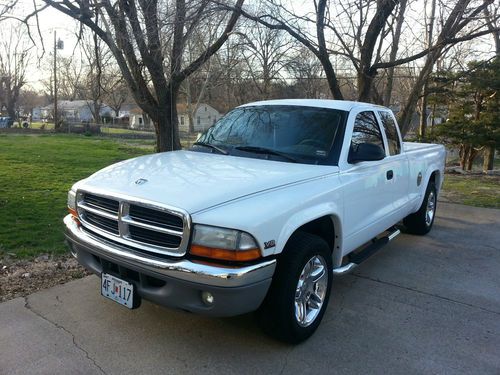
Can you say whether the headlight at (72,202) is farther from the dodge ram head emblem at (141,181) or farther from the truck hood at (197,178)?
the dodge ram head emblem at (141,181)

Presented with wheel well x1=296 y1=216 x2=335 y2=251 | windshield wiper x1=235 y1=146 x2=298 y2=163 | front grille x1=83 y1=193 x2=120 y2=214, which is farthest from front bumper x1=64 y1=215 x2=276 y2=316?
windshield wiper x1=235 y1=146 x2=298 y2=163

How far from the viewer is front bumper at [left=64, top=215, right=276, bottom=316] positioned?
107 inches

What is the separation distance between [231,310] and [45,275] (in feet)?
8.59

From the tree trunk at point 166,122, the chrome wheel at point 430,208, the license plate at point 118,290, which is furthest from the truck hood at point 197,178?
the tree trunk at point 166,122

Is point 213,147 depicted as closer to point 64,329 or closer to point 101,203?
point 101,203

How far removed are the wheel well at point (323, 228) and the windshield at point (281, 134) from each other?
1.70 ft

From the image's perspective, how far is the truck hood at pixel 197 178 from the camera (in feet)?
9.56

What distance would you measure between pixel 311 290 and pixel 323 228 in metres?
0.56

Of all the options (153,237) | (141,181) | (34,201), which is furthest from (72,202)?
(34,201)

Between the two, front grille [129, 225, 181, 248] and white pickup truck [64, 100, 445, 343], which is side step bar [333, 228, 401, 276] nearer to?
white pickup truck [64, 100, 445, 343]

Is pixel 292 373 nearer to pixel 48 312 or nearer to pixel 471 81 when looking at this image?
pixel 48 312

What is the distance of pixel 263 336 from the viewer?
11.2 feet

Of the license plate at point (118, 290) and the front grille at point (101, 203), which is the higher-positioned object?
the front grille at point (101, 203)

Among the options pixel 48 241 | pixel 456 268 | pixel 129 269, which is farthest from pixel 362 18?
pixel 129 269
